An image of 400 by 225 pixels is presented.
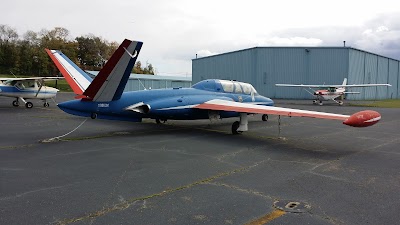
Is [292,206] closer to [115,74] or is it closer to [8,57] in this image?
[115,74]

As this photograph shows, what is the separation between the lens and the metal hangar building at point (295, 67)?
4203 cm

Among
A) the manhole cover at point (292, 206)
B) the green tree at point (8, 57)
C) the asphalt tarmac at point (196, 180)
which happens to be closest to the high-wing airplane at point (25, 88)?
the asphalt tarmac at point (196, 180)

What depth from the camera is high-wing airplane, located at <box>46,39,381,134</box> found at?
9.51 meters

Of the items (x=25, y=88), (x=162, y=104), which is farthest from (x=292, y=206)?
(x=25, y=88)

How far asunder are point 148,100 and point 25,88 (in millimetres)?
17110

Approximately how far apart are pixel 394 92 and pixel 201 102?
62156 mm

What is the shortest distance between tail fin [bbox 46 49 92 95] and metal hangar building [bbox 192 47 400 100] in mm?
34055

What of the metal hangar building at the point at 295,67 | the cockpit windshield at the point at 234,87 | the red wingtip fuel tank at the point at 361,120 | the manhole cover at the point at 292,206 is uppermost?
the metal hangar building at the point at 295,67

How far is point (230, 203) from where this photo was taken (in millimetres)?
4773

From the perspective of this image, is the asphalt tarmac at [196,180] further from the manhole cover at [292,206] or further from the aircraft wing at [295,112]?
the aircraft wing at [295,112]

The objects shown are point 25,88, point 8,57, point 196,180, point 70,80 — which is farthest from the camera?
point 8,57

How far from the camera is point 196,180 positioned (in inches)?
234

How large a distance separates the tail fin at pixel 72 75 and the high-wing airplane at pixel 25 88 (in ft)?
38.0

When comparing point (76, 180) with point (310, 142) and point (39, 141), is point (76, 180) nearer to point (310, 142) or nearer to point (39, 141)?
point (39, 141)
